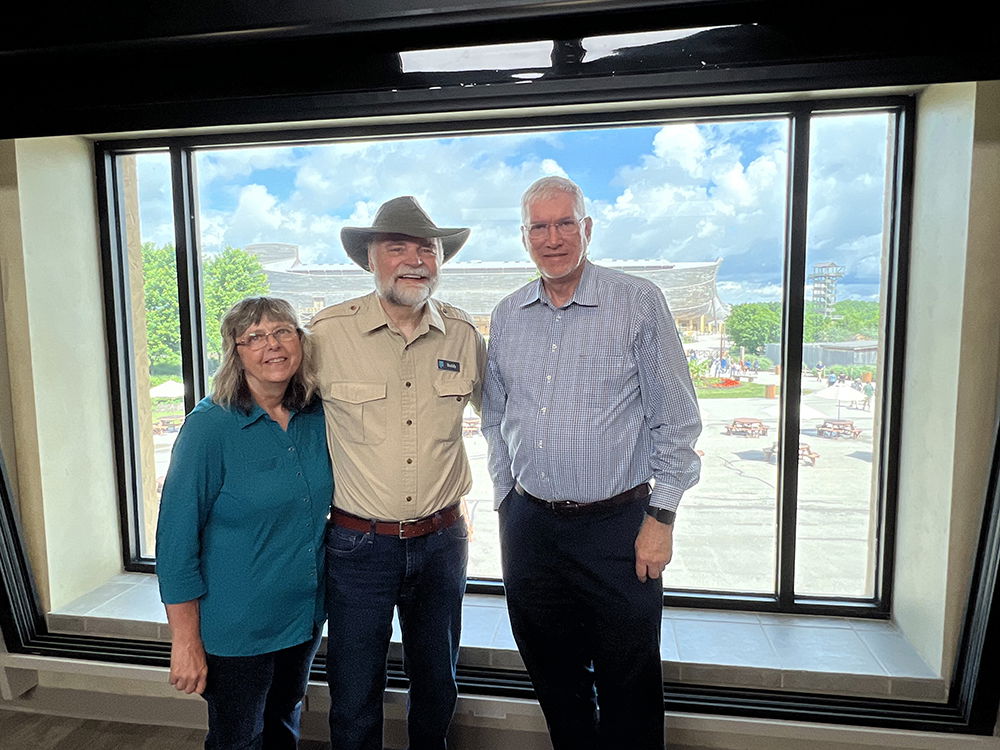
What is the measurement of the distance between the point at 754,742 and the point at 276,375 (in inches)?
79.1

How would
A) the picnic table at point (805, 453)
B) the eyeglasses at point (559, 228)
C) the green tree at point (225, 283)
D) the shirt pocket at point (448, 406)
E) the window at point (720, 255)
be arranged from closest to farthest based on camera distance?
the eyeglasses at point (559, 228) → the shirt pocket at point (448, 406) → the window at point (720, 255) → the picnic table at point (805, 453) → the green tree at point (225, 283)

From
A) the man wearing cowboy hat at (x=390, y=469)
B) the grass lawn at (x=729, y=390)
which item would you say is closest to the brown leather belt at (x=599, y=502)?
the man wearing cowboy hat at (x=390, y=469)

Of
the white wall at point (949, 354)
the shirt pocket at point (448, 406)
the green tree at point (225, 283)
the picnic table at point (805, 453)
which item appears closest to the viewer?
the shirt pocket at point (448, 406)

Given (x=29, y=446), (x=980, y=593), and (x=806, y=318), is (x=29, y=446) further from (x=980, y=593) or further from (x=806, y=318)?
(x=980, y=593)

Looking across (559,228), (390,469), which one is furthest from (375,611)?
(559,228)

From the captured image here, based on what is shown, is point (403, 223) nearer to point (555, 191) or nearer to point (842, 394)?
point (555, 191)

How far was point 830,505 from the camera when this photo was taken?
8.12 feet

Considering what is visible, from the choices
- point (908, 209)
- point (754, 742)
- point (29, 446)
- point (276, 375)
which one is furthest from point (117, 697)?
point (908, 209)

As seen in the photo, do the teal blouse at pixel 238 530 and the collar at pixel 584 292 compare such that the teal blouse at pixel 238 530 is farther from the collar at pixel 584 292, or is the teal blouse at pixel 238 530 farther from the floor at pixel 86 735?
the floor at pixel 86 735

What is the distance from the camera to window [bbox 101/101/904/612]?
236cm

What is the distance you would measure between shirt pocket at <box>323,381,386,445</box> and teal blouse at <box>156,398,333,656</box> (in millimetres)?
139

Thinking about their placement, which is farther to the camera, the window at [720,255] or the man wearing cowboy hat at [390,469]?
the window at [720,255]

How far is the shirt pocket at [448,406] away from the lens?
5.84 ft

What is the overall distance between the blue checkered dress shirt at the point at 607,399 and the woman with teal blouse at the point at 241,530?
2.08 feet
